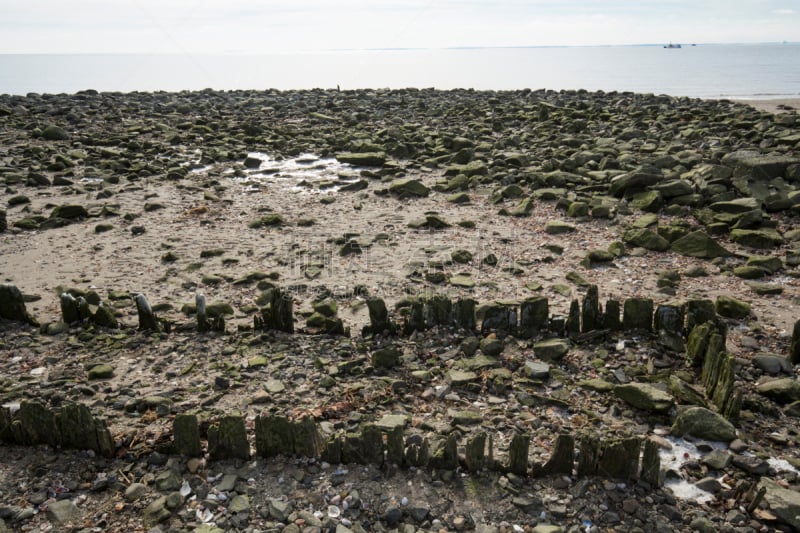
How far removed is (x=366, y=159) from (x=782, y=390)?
10659 mm

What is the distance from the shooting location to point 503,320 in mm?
6016

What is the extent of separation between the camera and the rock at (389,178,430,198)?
38.0 ft

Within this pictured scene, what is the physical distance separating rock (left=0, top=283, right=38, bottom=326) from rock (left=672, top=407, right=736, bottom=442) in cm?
617

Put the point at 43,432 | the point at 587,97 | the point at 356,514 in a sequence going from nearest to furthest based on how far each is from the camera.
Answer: the point at 356,514
the point at 43,432
the point at 587,97

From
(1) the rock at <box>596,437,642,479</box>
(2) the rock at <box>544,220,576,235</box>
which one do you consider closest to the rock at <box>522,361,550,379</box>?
(1) the rock at <box>596,437,642,479</box>

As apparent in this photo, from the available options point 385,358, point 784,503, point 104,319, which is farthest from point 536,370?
point 104,319

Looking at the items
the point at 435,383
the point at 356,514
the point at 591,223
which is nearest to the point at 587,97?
the point at 591,223

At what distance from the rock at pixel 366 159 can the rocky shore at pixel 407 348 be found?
1076mm

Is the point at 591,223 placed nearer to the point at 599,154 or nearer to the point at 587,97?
the point at 599,154

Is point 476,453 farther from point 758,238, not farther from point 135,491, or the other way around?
point 758,238

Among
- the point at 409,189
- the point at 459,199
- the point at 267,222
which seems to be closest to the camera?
the point at 267,222

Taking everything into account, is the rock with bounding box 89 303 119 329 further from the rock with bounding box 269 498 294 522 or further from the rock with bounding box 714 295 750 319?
the rock with bounding box 714 295 750 319

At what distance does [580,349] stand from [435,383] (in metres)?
1.46

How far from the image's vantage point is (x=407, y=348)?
5836 millimetres
